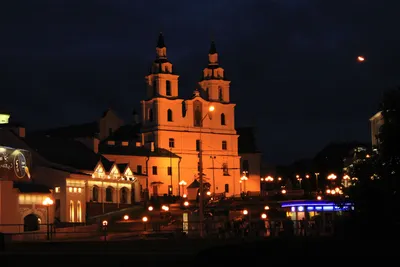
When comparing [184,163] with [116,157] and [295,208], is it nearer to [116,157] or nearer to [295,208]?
[116,157]

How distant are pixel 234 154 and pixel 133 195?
32094 millimetres

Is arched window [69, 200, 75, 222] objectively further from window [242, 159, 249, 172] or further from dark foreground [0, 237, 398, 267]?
window [242, 159, 249, 172]

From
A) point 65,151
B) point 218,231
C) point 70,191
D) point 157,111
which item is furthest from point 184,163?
point 218,231

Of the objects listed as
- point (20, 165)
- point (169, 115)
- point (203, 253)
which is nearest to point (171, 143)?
point (169, 115)

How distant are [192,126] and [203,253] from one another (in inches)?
4331

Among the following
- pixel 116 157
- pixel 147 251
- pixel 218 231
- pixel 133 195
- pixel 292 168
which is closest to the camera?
pixel 147 251

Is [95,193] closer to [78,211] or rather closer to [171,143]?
[78,211]

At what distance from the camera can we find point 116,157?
4695 inches

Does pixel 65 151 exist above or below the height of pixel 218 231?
above

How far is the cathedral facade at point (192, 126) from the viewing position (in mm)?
132250

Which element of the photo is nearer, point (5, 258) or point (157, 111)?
point (5, 258)

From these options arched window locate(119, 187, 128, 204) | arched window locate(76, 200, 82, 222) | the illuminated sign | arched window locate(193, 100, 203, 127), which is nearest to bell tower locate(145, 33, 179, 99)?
arched window locate(193, 100, 203, 127)

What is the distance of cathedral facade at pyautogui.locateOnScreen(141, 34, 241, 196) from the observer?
13225 centimetres

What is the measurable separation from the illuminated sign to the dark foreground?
24.1 meters
